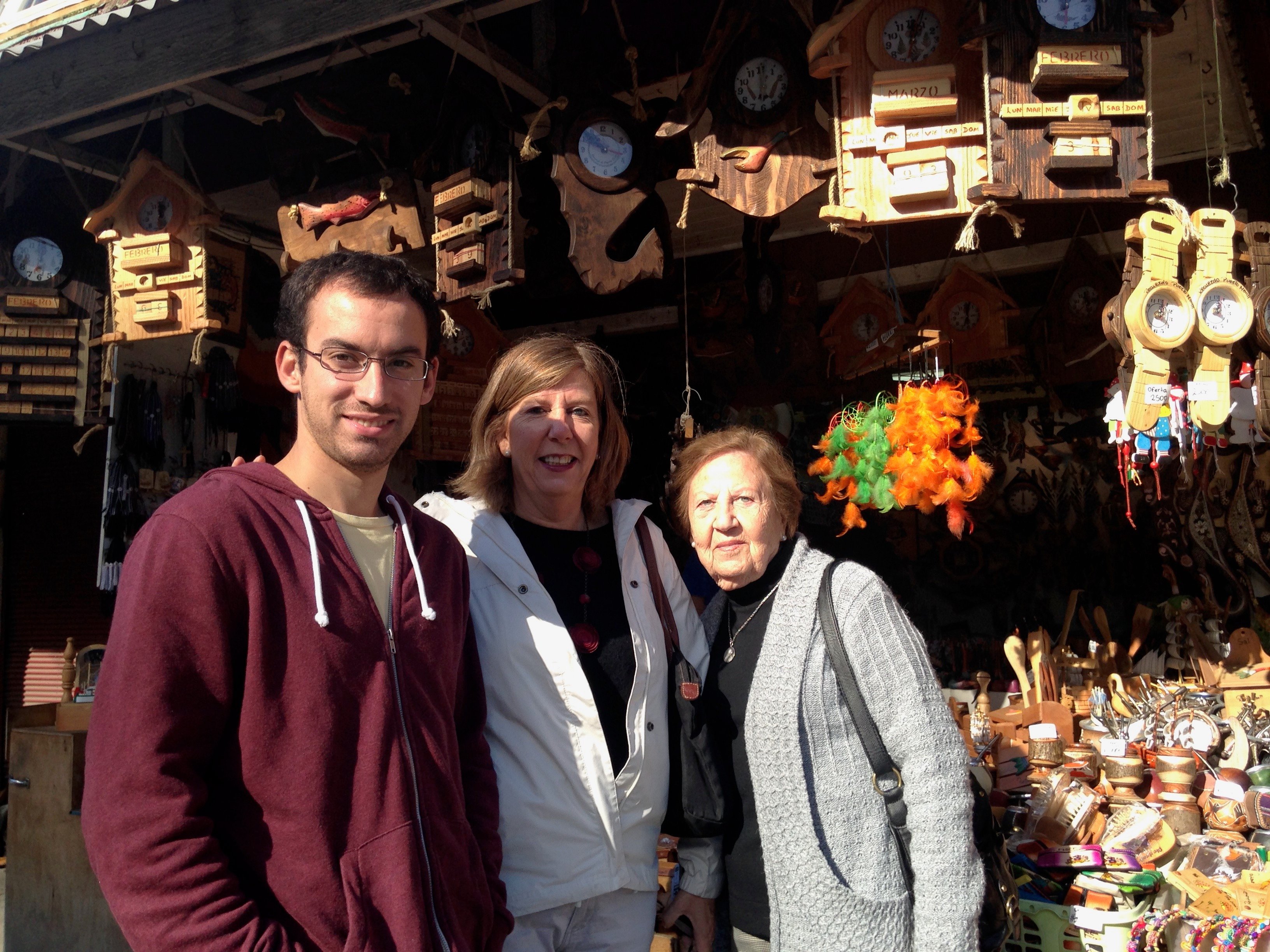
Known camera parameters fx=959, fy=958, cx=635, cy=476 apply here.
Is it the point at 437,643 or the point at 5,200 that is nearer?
the point at 437,643

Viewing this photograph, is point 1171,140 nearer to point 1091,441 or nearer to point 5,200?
point 1091,441

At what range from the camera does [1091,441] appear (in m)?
6.88

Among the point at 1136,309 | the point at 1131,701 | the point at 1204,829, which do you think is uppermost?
the point at 1136,309

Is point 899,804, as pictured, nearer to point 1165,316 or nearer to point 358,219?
point 1165,316

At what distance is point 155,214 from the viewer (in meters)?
4.17

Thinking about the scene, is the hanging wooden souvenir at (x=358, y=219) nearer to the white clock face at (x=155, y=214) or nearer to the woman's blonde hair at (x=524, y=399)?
the white clock face at (x=155, y=214)

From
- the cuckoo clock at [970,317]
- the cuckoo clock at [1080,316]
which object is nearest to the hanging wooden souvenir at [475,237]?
the cuckoo clock at [970,317]

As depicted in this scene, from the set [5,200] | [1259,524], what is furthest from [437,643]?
[1259,524]

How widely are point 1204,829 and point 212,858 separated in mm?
3167

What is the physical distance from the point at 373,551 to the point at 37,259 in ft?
13.4

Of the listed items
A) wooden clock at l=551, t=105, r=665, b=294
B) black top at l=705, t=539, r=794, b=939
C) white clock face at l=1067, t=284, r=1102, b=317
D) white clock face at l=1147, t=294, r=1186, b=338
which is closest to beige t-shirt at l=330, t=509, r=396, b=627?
black top at l=705, t=539, r=794, b=939

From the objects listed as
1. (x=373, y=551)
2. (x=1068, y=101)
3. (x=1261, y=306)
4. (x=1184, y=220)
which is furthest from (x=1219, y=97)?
(x=373, y=551)

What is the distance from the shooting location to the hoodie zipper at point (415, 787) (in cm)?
159

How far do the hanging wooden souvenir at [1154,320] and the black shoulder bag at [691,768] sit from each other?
1.71 m
